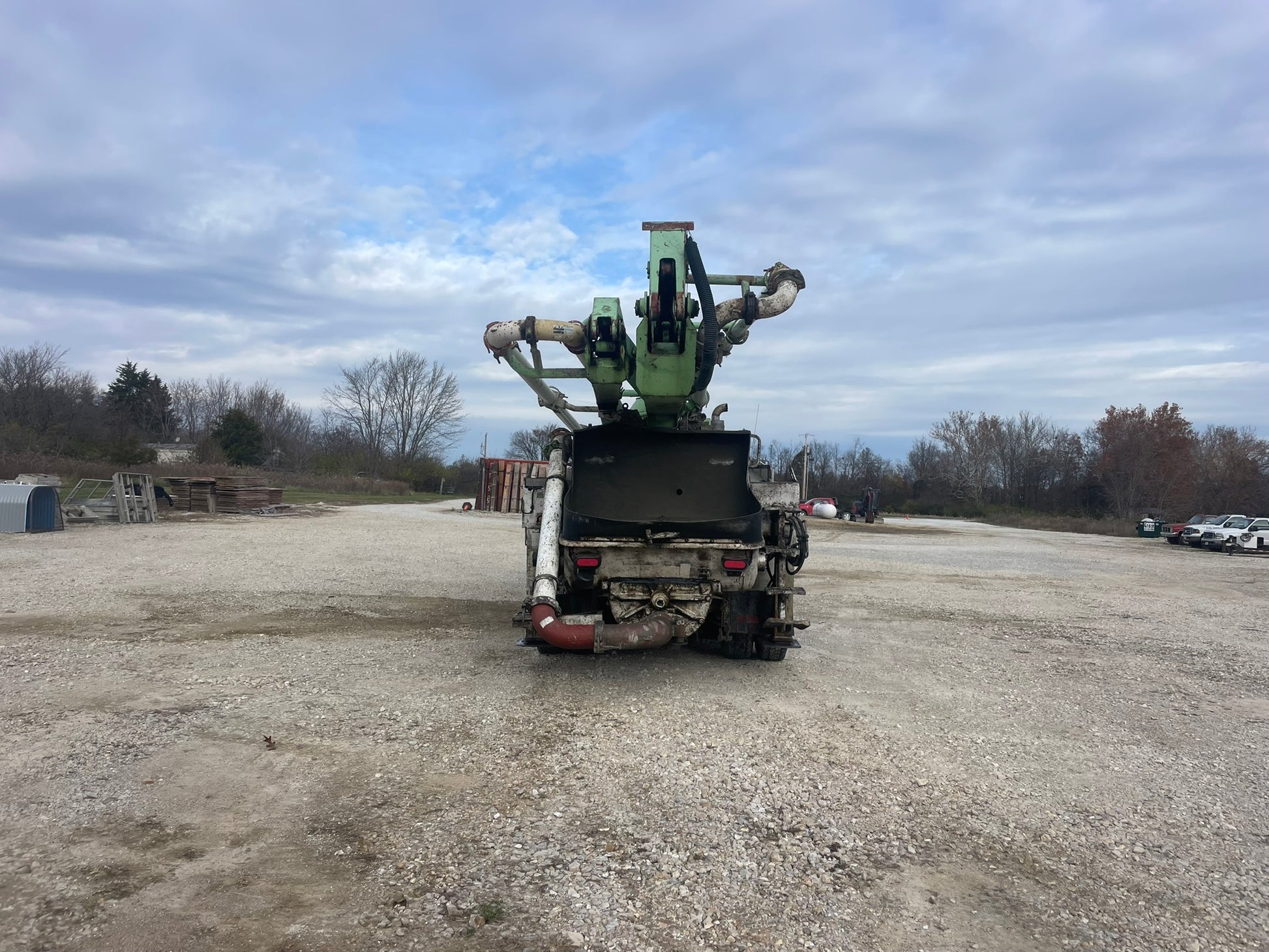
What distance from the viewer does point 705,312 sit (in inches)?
225

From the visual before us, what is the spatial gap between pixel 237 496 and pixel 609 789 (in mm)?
25041

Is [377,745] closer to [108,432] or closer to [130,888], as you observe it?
[130,888]

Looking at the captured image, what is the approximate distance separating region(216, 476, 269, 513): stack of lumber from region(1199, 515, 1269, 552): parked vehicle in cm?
3366

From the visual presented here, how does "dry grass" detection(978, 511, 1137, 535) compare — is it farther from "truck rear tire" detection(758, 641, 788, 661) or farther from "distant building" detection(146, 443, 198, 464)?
"distant building" detection(146, 443, 198, 464)

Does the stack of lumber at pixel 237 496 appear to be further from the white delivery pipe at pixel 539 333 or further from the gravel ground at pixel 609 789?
the white delivery pipe at pixel 539 333

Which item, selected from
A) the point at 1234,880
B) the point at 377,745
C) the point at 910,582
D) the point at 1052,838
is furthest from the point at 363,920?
the point at 910,582

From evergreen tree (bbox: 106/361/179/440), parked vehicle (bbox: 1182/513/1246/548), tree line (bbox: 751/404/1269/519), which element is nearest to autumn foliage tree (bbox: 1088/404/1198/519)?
tree line (bbox: 751/404/1269/519)

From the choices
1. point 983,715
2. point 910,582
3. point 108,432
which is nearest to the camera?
point 983,715

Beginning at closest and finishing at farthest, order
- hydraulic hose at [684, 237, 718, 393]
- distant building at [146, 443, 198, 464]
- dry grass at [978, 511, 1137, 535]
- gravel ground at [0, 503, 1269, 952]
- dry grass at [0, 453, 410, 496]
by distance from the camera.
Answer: gravel ground at [0, 503, 1269, 952] → hydraulic hose at [684, 237, 718, 393] → dry grass at [0, 453, 410, 496] → dry grass at [978, 511, 1137, 535] → distant building at [146, 443, 198, 464]

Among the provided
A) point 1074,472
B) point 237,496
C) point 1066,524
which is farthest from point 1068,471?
point 237,496

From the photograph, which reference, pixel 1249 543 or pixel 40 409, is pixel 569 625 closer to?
pixel 1249 543

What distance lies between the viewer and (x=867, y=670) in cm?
722

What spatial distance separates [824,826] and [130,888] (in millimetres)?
3150

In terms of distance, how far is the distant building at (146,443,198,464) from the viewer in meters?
46.9
